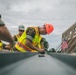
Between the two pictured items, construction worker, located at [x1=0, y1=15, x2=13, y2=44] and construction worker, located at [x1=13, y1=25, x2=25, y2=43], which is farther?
construction worker, located at [x1=13, y1=25, x2=25, y2=43]

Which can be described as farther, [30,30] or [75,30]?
[75,30]

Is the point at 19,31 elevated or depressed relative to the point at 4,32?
elevated

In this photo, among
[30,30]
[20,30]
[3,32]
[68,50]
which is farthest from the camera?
[68,50]

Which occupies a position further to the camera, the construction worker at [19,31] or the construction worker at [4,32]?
the construction worker at [19,31]

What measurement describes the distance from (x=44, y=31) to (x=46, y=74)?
4650mm

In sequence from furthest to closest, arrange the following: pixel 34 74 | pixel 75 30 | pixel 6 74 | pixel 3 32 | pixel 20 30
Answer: pixel 75 30, pixel 20 30, pixel 34 74, pixel 6 74, pixel 3 32

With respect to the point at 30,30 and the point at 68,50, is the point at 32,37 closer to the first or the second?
the point at 30,30

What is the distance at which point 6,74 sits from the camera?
4.11 m

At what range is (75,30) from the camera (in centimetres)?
6825

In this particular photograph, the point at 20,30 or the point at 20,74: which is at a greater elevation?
the point at 20,30

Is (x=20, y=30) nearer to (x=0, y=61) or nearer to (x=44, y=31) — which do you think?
(x=44, y=31)

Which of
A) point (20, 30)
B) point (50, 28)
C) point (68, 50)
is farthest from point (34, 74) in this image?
point (68, 50)

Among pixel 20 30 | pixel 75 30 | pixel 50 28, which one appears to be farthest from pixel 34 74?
pixel 75 30

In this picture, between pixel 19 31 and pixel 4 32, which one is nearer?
pixel 4 32
